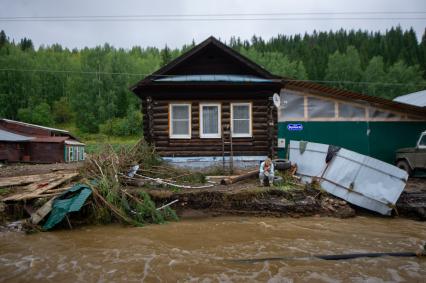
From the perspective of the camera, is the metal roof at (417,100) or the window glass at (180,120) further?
the metal roof at (417,100)

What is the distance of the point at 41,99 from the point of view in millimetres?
55281

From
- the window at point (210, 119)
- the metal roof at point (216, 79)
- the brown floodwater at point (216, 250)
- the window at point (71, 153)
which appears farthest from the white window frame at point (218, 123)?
the window at point (71, 153)

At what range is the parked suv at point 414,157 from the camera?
1210 centimetres

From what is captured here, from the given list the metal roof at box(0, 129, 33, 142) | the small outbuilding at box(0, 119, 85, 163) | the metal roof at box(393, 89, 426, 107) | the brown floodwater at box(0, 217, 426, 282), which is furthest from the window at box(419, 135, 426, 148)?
the metal roof at box(0, 129, 33, 142)

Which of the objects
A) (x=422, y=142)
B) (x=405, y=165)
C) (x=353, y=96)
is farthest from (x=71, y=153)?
(x=422, y=142)

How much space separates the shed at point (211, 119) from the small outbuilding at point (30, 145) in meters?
18.9

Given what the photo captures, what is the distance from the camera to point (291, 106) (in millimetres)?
14836

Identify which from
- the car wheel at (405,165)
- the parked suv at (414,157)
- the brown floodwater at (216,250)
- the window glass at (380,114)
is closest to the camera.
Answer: the brown floodwater at (216,250)

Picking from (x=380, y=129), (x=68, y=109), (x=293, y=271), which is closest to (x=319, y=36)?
(x=68, y=109)

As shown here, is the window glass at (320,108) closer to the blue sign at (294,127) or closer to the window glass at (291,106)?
the window glass at (291,106)

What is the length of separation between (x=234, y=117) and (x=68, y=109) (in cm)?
5573

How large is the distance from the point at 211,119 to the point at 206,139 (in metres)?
0.94

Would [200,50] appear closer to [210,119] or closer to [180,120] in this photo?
[210,119]

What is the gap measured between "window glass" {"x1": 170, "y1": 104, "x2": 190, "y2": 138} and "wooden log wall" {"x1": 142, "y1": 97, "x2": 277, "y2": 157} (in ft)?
0.88
